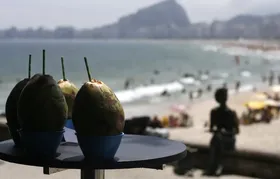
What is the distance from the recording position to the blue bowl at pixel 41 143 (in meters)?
3.02

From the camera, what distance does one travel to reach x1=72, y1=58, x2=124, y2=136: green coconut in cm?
301

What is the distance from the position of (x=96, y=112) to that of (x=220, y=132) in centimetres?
512

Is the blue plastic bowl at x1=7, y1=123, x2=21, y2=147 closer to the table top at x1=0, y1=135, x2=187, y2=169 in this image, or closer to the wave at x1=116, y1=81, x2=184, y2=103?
the table top at x1=0, y1=135, x2=187, y2=169

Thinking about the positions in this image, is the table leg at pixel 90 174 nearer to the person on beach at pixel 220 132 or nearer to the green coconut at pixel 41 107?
the green coconut at pixel 41 107

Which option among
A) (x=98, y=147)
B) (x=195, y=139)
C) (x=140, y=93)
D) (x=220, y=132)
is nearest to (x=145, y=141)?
(x=98, y=147)

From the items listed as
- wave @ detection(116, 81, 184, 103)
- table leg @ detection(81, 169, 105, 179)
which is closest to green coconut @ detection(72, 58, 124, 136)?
table leg @ detection(81, 169, 105, 179)

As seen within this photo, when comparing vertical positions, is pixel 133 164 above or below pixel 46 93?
below

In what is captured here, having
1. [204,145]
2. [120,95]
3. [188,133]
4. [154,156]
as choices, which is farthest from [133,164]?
[120,95]

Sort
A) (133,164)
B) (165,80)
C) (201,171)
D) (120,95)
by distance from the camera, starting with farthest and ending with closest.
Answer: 1. (165,80)
2. (120,95)
3. (201,171)
4. (133,164)

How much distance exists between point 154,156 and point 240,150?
425cm

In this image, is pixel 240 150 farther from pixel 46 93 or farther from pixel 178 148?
pixel 46 93

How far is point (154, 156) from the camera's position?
3148 millimetres

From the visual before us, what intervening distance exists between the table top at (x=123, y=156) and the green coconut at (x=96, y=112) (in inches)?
6.2

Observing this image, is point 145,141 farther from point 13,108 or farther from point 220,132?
point 220,132
